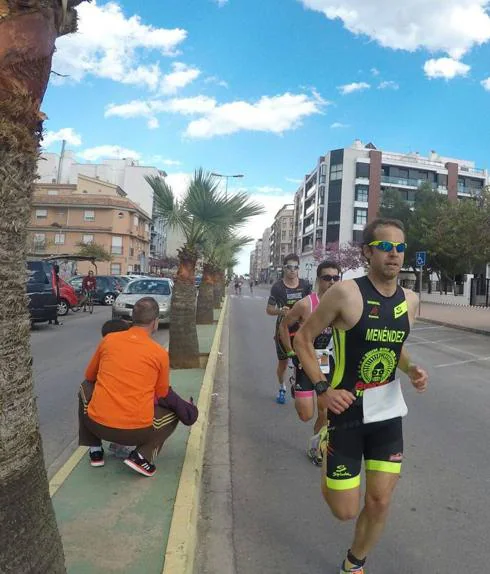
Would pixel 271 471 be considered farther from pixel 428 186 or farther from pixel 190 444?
pixel 428 186

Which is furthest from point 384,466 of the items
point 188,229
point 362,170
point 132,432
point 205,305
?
point 362,170

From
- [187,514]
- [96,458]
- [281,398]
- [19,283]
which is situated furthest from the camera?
[281,398]

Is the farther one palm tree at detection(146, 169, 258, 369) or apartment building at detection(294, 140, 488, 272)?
apartment building at detection(294, 140, 488, 272)

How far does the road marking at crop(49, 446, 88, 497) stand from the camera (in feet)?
12.2

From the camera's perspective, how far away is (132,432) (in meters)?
3.79

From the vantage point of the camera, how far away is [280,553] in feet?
10.6

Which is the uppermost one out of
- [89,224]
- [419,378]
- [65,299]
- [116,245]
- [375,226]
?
[89,224]

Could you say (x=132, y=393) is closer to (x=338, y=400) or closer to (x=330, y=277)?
(x=338, y=400)

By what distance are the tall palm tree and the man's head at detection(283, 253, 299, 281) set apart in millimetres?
4384

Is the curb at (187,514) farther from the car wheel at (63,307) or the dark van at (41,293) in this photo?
the car wheel at (63,307)

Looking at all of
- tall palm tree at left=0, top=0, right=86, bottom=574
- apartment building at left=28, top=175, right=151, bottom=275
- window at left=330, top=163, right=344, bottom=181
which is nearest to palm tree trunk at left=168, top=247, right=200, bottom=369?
tall palm tree at left=0, top=0, right=86, bottom=574

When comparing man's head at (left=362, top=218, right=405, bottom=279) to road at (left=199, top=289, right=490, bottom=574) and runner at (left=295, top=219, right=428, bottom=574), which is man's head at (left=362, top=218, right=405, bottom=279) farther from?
road at (left=199, top=289, right=490, bottom=574)

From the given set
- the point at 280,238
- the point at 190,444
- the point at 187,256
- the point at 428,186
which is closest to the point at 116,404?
the point at 190,444

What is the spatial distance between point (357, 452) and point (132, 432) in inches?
69.8
